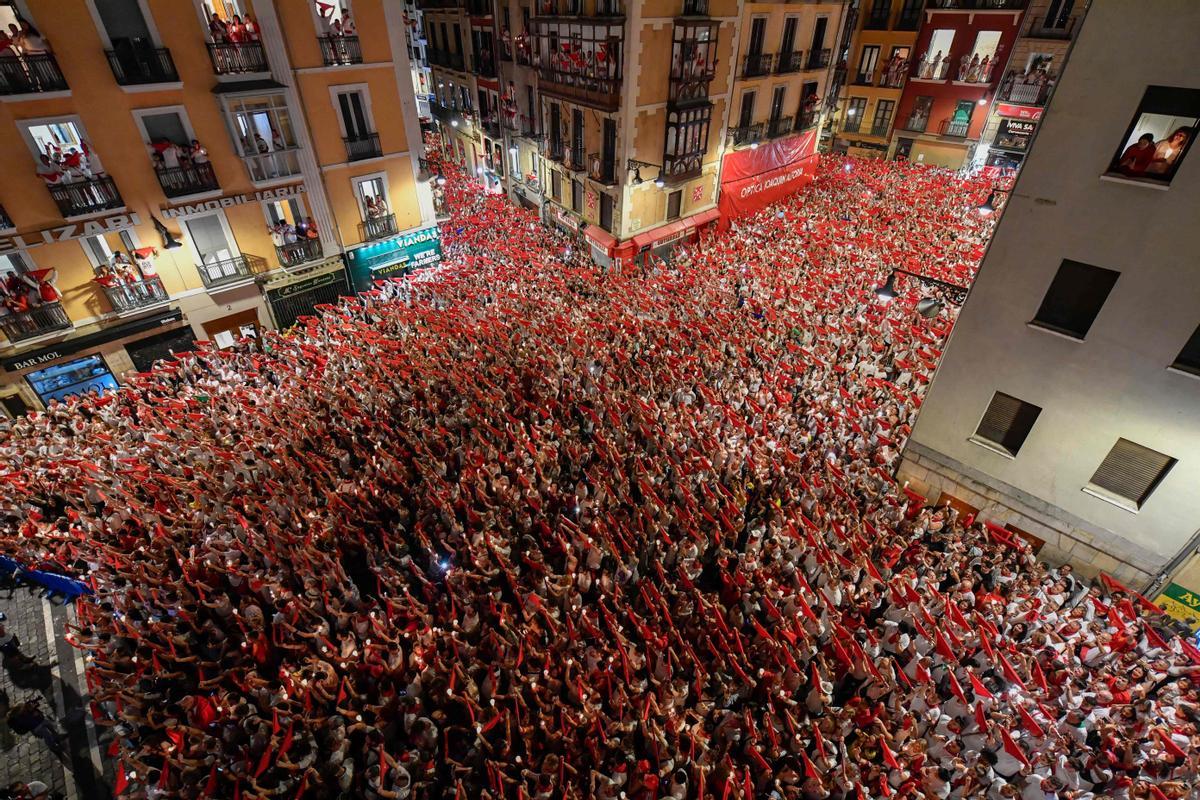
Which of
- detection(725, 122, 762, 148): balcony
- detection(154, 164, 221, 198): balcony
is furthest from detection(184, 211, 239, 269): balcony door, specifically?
detection(725, 122, 762, 148): balcony

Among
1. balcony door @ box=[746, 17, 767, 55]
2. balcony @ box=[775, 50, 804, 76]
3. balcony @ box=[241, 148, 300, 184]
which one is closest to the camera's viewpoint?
balcony @ box=[241, 148, 300, 184]

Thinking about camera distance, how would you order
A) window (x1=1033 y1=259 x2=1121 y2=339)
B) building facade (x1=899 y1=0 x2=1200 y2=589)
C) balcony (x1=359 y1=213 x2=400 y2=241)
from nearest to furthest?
building facade (x1=899 y1=0 x2=1200 y2=589)
window (x1=1033 y1=259 x2=1121 y2=339)
balcony (x1=359 y1=213 x2=400 y2=241)

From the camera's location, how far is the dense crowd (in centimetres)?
812

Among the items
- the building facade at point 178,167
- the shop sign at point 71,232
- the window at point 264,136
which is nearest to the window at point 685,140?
the building facade at point 178,167

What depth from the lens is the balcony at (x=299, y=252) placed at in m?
19.5

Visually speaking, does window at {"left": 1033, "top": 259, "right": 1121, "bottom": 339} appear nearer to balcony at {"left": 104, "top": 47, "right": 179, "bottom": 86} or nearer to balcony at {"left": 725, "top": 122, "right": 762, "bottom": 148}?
balcony at {"left": 725, "top": 122, "right": 762, "bottom": 148}

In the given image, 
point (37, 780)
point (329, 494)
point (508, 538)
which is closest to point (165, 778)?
point (37, 780)

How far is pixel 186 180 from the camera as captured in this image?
16.8 meters

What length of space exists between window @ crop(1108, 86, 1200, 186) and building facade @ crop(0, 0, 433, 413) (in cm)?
2087

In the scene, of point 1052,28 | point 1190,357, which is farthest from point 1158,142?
point 1052,28

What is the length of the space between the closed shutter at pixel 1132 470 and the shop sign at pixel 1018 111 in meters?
30.4

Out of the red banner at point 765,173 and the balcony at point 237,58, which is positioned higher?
the balcony at point 237,58

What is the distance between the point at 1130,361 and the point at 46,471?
23.2m

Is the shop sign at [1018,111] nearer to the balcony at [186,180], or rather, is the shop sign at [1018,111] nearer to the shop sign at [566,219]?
the shop sign at [566,219]
